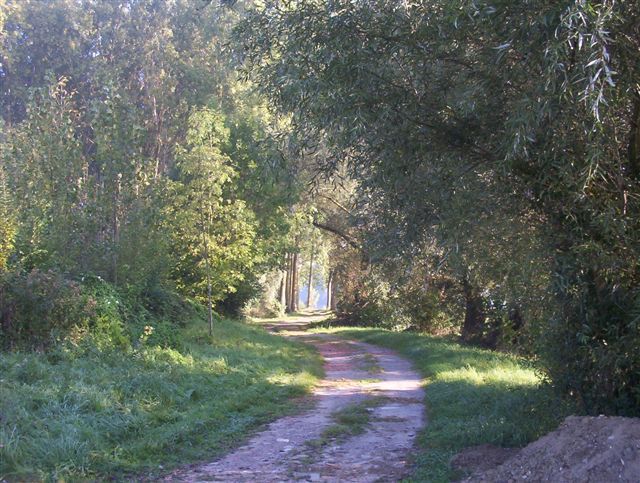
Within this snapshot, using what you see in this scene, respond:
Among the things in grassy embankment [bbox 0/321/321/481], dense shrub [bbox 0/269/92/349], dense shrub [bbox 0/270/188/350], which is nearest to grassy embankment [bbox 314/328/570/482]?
grassy embankment [bbox 0/321/321/481]

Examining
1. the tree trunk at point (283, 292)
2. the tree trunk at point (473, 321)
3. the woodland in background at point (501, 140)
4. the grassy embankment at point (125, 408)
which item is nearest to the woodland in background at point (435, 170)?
the woodland in background at point (501, 140)

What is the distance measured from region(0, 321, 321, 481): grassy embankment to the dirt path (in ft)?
1.39

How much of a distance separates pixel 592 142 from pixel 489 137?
2.14m

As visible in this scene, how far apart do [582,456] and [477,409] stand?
5310 mm

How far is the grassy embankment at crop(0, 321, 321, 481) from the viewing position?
7.57 meters

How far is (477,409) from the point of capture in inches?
459

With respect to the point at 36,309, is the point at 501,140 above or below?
above

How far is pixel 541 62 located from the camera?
7254 mm

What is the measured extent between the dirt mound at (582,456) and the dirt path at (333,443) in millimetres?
1606

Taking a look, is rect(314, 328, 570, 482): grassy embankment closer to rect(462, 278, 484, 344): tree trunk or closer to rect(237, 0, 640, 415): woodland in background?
rect(237, 0, 640, 415): woodland in background

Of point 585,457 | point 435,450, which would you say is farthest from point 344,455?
point 585,457

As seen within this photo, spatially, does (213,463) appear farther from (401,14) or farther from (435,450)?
(401,14)

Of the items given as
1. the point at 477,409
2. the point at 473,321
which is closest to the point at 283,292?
the point at 473,321

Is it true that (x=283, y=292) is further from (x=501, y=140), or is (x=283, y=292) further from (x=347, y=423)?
(x=501, y=140)
